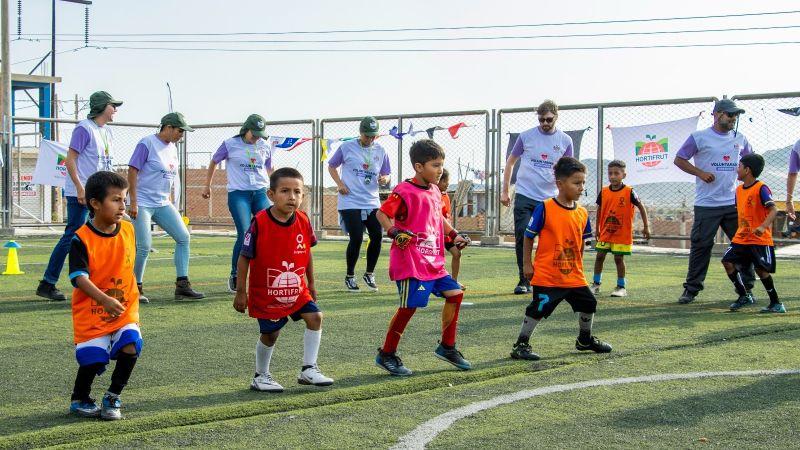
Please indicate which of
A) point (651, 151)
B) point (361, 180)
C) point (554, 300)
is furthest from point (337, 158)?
point (651, 151)

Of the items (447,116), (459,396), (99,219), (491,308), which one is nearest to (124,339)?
(99,219)

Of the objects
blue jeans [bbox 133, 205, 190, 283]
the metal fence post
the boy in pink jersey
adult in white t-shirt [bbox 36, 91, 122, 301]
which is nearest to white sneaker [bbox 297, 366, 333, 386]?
the boy in pink jersey

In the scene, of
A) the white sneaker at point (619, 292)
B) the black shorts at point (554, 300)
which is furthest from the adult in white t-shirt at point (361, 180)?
the black shorts at point (554, 300)

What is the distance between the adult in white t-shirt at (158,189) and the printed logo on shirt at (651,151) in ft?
34.8

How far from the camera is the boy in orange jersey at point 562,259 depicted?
6.87 m

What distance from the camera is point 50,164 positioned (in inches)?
862

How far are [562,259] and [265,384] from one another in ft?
7.92

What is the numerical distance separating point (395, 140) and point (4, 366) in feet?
53.6

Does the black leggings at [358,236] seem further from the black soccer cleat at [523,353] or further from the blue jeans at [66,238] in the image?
the black soccer cleat at [523,353]

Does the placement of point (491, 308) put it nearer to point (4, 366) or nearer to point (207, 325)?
point (207, 325)

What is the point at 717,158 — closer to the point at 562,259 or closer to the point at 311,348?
the point at 562,259

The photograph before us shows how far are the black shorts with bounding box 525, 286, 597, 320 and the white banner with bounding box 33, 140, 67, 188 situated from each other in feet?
56.1

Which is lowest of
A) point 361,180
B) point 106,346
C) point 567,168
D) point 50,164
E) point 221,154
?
point 106,346

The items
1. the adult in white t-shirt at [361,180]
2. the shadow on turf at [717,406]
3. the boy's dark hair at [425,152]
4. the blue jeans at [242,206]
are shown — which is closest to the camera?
the shadow on turf at [717,406]
